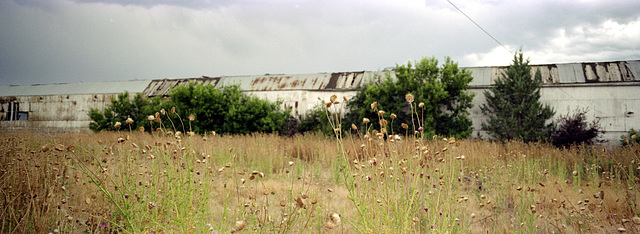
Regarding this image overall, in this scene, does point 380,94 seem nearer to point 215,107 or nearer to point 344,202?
point 215,107

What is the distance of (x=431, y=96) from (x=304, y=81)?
8.30 metres

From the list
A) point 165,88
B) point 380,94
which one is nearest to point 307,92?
point 380,94

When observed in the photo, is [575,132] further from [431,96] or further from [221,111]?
[221,111]

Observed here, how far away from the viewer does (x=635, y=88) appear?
16.2 m

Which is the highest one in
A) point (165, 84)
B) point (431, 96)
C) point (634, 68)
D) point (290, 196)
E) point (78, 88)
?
point (634, 68)

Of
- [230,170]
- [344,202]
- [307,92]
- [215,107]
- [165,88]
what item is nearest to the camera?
[344,202]

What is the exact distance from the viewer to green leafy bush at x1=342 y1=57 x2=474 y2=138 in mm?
17234

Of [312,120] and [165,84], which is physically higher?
[165,84]

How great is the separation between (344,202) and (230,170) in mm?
2691

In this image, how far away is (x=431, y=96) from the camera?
17375mm

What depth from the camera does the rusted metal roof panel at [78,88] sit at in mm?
25484

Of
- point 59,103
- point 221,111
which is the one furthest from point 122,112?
point 59,103

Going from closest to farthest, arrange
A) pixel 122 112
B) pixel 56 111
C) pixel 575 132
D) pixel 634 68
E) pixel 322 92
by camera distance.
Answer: pixel 575 132
pixel 634 68
pixel 122 112
pixel 322 92
pixel 56 111

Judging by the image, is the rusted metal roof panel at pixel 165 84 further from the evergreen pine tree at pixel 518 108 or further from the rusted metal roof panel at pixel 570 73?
the rusted metal roof panel at pixel 570 73
